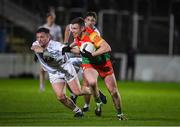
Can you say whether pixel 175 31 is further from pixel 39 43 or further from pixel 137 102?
pixel 39 43

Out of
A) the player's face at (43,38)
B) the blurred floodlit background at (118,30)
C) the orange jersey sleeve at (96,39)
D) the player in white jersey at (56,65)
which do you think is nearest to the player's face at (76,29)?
the player in white jersey at (56,65)

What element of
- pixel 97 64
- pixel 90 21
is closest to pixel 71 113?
pixel 97 64

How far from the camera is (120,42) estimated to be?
126ft

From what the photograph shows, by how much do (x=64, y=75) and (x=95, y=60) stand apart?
0.81 meters

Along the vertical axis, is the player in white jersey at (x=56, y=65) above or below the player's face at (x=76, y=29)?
below

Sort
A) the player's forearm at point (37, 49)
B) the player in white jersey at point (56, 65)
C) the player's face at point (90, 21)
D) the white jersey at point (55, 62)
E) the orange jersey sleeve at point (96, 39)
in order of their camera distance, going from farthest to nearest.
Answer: the player's face at point (90, 21), the white jersey at point (55, 62), the player in white jersey at point (56, 65), the player's forearm at point (37, 49), the orange jersey sleeve at point (96, 39)

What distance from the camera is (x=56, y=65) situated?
15.9m

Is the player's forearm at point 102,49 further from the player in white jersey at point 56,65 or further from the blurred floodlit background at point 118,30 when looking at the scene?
the blurred floodlit background at point 118,30

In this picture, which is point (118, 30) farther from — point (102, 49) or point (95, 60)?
point (102, 49)

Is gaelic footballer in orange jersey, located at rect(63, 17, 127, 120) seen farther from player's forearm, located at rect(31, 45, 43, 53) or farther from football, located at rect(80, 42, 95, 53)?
player's forearm, located at rect(31, 45, 43, 53)

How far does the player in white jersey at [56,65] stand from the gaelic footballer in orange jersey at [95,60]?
46cm

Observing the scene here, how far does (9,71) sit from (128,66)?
6028 mm

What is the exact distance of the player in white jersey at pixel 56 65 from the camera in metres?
15.6

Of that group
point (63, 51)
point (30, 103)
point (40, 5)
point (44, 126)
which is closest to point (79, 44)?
point (63, 51)
